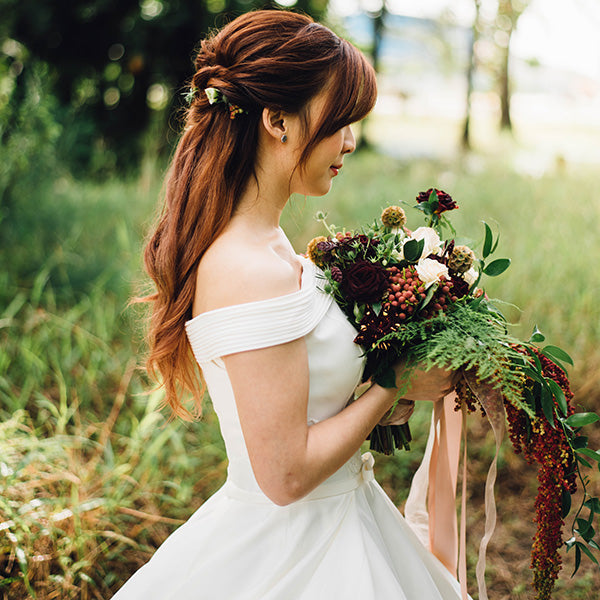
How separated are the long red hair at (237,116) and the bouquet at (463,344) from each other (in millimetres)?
329

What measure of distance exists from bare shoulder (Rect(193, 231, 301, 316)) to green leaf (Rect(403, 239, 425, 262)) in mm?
317

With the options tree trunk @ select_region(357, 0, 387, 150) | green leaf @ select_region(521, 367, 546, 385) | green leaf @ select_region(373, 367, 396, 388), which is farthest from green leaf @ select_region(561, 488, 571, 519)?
tree trunk @ select_region(357, 0, 387, 150)

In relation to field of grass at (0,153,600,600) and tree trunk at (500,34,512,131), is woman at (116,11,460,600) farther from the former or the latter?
tree trunk at (500,34,512,131)

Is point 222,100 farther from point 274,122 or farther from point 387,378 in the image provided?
point 387,378

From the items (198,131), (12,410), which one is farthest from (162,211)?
(12,410)

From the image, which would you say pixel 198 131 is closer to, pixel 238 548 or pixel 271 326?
pixel 271 326

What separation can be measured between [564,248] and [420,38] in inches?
302

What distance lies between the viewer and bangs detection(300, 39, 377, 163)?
1.45 m

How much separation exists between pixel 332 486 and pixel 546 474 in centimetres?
53

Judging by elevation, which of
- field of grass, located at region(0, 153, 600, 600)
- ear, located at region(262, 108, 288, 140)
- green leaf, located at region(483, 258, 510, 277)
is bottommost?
field of grass, located at region(0, 153, 600, 600)

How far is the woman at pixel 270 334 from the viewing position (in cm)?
133

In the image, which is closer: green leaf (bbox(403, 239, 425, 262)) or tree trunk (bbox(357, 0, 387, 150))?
green leaf (bbox(403, 239, 425, 262))

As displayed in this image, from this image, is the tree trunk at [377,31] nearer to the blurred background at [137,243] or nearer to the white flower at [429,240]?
the blurred background at [137,243]

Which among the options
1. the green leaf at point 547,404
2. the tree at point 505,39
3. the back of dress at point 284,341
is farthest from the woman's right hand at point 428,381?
the tree at point 505,39
